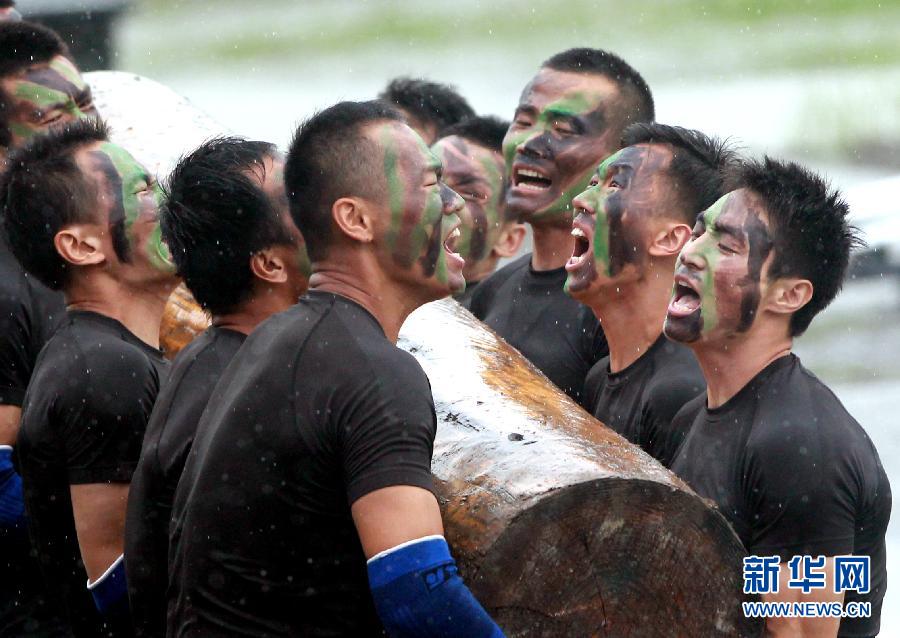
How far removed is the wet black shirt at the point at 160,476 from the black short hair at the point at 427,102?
14.5ft

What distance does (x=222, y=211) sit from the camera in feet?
15.2

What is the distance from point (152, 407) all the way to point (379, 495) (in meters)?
1.53

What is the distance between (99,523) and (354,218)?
1282 mm

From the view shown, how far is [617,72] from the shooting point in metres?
6.81

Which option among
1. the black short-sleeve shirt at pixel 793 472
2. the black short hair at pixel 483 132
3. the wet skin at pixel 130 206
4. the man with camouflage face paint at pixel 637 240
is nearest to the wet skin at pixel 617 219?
the man with camouflage face paint at pixel 637 240

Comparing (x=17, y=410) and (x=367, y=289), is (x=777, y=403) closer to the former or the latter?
(x=367, y=289)

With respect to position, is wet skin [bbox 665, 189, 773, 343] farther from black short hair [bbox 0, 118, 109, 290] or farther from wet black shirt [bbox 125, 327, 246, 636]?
black short hair [bbox 0, 118, 109, 290]

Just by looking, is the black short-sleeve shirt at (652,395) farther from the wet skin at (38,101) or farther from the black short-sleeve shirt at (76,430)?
the wet skin at (38,101)

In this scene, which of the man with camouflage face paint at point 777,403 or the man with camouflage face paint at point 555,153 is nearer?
the man with camouflage face paint at point 777,403

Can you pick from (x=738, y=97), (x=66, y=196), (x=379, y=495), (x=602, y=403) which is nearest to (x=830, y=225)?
(x=602, y=403)

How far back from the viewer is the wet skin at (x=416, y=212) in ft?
13.4

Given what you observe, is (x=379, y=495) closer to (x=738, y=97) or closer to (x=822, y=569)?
(x=822, y=569)

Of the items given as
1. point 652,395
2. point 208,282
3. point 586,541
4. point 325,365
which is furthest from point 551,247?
point 325,365

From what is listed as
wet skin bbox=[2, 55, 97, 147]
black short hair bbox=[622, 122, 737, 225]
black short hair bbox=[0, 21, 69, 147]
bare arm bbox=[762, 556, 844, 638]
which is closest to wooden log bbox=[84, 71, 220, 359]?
wet skin bbox=[2, 55, 97, 147]
